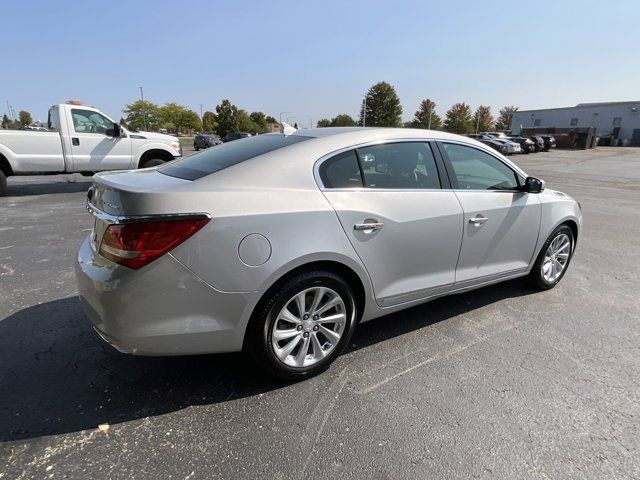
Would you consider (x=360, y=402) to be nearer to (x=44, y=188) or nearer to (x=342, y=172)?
(x=342, y=172)

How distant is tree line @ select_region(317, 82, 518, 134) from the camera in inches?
3130

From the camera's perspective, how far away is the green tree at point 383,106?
79438 millimetres

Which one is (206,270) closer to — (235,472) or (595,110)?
(235,472)

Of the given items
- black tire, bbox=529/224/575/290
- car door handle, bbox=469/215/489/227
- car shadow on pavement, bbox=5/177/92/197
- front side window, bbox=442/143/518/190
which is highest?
front side window, bbox=442/143/518/190

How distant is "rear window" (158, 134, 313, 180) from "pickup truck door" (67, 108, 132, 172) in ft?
26.8

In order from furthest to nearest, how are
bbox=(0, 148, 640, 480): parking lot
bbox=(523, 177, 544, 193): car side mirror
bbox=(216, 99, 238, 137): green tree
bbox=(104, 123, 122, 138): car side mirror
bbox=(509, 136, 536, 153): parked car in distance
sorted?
bbox=(216, 99, 238, 137): green tree
bbox=(509, 136, 536, 153): parked car in distance
bbox=(104, 123, 122, 138): car side mirror
bbox=(523, 177, 544, 193): car side mirror
bbox=(0, 148, 640, 480): parking lot

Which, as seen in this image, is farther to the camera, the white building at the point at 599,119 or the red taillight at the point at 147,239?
the white building at the point at 599,119

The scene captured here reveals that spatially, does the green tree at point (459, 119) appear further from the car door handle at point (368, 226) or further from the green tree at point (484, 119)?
the car door handle at point (368, 226)

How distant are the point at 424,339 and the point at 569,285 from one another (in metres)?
2.32

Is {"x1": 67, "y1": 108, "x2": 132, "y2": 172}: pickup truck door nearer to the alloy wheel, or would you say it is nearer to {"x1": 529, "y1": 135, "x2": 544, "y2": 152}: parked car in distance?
the alloy wheel

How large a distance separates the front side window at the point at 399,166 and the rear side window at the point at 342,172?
0.06 meters

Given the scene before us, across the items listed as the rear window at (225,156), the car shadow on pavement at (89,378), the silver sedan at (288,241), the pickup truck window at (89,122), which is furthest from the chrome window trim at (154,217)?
the pickup truck window at (89,122)

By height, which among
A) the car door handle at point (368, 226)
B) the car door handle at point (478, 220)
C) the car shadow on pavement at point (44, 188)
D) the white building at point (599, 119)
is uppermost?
the white building at point (599, 119)

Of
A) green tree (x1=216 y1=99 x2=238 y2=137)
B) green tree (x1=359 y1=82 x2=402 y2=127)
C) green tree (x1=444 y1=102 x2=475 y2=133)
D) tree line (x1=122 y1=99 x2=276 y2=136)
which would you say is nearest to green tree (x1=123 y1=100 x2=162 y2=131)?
tree line (x1=122 y1=99 x2=276 y2=136)
